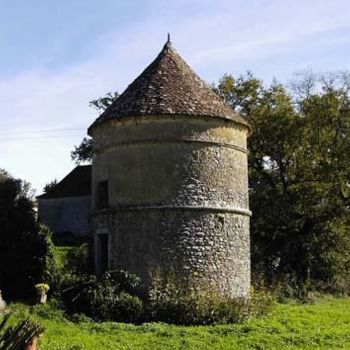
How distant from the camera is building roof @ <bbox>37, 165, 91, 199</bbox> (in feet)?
81.0

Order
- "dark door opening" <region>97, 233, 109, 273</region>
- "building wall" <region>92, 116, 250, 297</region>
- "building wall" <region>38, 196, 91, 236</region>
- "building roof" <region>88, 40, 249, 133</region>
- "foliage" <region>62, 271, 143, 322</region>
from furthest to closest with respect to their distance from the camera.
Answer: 1. "building wall" <region>38, 196, 91, 236</region>
2. "dark door opening" <region>97, 233, 109, 273</region>
3. "building roof" <region>88, 40, 249, 133</region>
4. "building wall" <region>92, 116, 250, 297</region>
5. "foliage" <region>62, 271, 143, 322</region>

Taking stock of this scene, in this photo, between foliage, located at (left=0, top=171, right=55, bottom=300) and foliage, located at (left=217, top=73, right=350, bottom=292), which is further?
foliage, located at (left=217, top=73, right=350, bottom=292)

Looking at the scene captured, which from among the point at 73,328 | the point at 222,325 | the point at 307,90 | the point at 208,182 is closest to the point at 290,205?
the point at 307,90

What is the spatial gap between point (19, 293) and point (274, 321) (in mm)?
7554

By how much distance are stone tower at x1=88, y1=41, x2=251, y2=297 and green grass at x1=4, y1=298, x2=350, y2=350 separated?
2.45 meters

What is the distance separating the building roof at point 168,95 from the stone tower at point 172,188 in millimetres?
35

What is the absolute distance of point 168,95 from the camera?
19.1 metres

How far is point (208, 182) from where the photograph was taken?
62.0 feet

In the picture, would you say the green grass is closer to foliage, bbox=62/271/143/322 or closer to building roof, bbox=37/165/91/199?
foliage, bbox=62/271/143/322

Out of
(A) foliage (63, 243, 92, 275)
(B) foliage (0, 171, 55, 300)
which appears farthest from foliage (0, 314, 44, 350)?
(A) foliage (63, 243, 92, 275)

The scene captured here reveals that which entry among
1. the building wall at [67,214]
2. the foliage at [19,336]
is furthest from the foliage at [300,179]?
the foliage at [19,336]

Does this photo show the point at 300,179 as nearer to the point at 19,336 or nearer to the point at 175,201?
the point at 175,201

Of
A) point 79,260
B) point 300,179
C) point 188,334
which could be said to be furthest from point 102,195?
point 300,179

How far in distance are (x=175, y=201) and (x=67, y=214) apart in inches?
294
